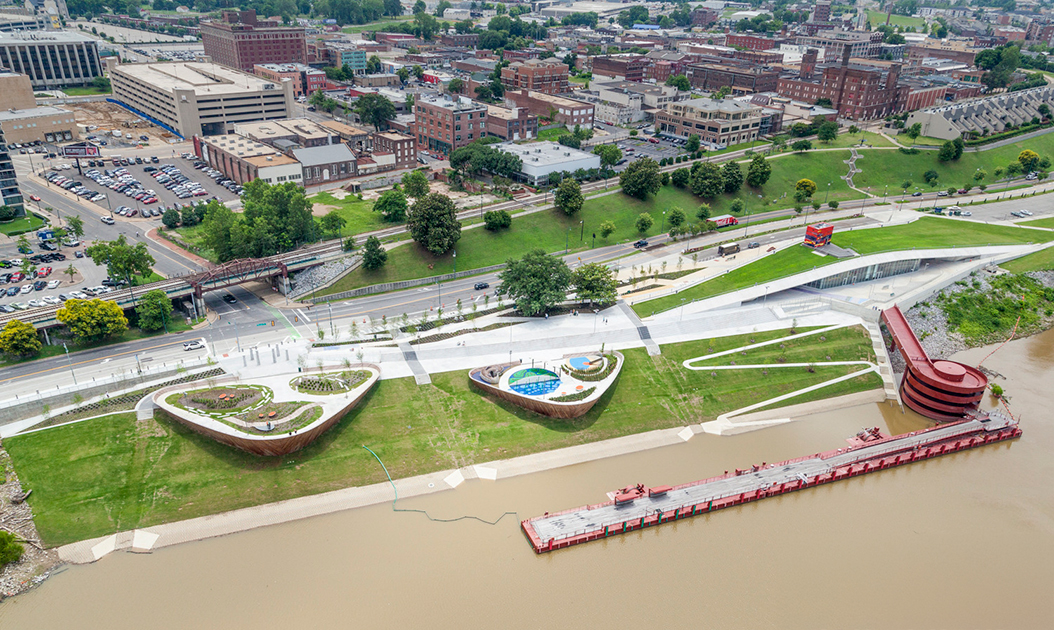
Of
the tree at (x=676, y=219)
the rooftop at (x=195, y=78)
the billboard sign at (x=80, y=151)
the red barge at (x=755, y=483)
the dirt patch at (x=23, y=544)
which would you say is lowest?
the red barge at (x=755, y=483)

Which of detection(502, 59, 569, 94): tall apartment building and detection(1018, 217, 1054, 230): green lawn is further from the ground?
detection(502, 59, 569, 94): tall apartment building

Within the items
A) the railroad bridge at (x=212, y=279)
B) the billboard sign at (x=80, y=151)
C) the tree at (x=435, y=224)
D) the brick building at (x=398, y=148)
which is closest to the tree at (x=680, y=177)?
the tree at (x=435, y=224)

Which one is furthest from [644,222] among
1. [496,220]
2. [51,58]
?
[51,58]

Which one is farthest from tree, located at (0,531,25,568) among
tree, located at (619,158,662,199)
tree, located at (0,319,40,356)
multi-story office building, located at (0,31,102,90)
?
multi-story office building, located at (0,31,102,90)

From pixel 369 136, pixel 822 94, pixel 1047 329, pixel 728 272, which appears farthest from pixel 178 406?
pixel 822 94

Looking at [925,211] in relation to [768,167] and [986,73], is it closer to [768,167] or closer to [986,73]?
[768,167]

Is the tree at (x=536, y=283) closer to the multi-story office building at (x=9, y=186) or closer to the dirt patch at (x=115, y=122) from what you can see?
the multi-story office building at (x=9, y=186)

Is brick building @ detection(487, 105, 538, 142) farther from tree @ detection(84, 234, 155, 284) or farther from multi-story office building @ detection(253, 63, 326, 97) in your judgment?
tree @ detection(84, 234, 155, 284)

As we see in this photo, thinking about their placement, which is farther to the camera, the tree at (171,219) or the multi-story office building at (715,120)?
the multi-story office building at (715,120)
